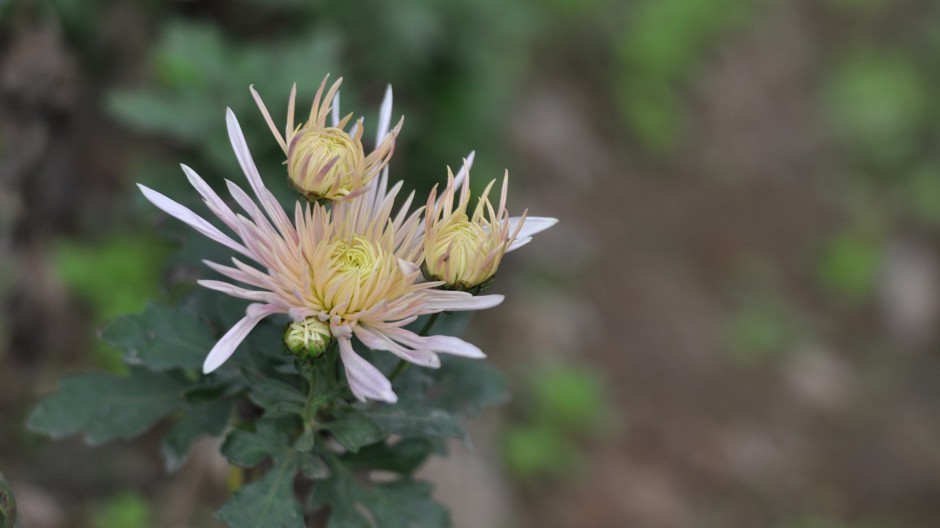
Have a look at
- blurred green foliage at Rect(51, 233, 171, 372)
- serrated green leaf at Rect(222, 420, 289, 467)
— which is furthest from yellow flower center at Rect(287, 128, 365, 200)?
blurred green foliage at Rect(51, 233, 171, 372)

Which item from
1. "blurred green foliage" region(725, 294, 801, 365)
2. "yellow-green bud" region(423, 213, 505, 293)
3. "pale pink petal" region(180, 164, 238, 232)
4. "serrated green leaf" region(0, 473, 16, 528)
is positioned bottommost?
"serrated green leaf" region(0, 473, 16, 528)

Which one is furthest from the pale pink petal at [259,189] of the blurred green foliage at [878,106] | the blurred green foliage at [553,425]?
the blurred green foliage at [878,106]

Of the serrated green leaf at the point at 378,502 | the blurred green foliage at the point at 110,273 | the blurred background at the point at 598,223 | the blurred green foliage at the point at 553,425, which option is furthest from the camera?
the blurred green foliage at the point at 553,425

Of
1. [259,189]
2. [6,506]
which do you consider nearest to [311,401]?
[259,189]

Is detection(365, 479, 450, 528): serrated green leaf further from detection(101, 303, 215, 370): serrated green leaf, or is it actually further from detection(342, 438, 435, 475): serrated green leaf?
detection(101, 303, 215, 370): serrated green leaf

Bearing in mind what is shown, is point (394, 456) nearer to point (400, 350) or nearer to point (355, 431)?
point (355, 431)

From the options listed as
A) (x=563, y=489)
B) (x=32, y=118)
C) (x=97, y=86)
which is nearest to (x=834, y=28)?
(x=563, y=489)

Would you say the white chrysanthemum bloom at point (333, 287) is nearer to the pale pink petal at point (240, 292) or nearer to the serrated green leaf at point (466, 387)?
the pale pink petal at point (240, 292)
